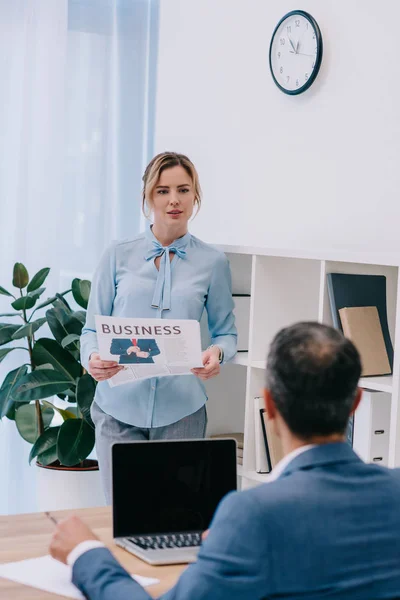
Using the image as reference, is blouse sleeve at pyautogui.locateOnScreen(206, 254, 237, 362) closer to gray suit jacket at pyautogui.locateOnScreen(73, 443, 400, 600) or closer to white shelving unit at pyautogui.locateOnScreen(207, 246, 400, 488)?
white shelving unit at pyautogui.locateOnScreen(207, 246, 400, 488)

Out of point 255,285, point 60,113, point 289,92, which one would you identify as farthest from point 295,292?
point 60,113

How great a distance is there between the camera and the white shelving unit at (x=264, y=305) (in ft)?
9.28

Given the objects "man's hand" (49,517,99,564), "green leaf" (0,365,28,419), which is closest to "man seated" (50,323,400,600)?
"man's hand" (49,517,99,564)

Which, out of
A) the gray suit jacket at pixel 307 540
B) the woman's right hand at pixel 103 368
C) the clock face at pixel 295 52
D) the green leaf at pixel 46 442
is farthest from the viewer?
the green leaf at pixel 46 442

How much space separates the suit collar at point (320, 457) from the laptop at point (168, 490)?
607 mm

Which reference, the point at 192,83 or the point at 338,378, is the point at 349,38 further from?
the point at 338,378

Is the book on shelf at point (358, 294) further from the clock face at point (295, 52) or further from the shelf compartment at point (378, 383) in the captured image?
the clock face at point (295, 52)

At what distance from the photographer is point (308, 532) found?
3.94 ft

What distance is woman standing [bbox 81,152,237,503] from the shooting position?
281 cm

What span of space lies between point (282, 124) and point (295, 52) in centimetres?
30

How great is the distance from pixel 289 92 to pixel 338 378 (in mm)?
2407

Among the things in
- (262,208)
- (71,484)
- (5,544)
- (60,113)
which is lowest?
(71,484)

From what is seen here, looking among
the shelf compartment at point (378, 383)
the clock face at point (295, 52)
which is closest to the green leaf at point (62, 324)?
the clock face at point (295, 52)

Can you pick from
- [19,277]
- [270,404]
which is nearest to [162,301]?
[19,277]
